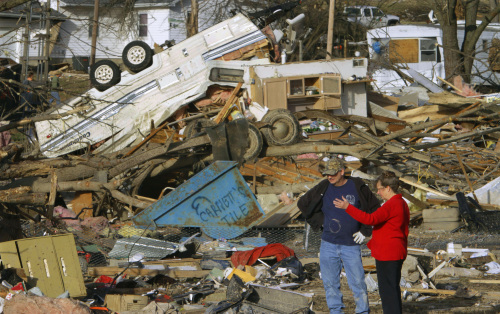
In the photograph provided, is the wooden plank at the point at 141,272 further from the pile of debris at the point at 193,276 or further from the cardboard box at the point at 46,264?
the cardboard box at the point at 46,264

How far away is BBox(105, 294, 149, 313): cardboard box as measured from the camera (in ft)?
23.2

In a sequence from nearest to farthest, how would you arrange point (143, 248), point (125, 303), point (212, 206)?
point (125, 303) < point (143, 248) < point (212, 206)

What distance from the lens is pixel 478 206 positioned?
1264cm

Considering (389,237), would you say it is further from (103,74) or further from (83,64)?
(83,64)

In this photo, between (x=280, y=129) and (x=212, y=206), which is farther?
(x=280, y=129)

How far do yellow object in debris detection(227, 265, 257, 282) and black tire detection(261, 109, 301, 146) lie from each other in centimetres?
505

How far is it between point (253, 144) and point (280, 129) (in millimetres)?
1016

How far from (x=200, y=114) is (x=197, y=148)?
530 centimetres

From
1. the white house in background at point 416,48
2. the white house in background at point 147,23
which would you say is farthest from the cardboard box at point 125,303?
the white house in background at point 147,23

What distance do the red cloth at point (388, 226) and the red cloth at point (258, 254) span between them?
12.7ft

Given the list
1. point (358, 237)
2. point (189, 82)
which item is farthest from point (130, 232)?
point (189, 82)

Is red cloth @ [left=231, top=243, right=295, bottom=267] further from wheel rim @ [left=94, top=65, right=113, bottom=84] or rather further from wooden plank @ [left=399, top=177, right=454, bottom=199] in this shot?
wheel rim @ [left=94, top=65, right=113, bottom=84]

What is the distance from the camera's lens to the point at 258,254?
981cm

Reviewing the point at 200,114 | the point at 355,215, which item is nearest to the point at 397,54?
the point at 200,114
